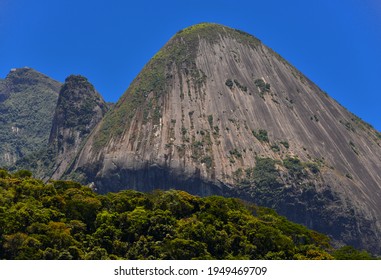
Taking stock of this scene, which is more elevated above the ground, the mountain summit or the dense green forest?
the mountain summit

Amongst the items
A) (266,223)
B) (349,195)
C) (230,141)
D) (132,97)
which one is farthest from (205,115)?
(266,223)

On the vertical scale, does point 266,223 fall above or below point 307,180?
below

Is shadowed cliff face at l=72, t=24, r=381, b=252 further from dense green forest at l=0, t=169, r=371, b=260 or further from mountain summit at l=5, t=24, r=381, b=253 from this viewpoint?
dense green forest at l=0, t=169, r=371, b=260

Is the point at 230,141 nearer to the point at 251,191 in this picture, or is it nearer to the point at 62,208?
the point at 251,191

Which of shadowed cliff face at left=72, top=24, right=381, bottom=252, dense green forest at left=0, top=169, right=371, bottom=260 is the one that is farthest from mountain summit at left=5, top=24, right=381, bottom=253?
dense green forest at left=0, top=169, right=371, bottom=260

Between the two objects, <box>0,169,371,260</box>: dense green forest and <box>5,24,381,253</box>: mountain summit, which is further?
<box>5,24,381,253</box>: mountain summit

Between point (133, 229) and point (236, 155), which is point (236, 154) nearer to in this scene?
point (236, 155)
